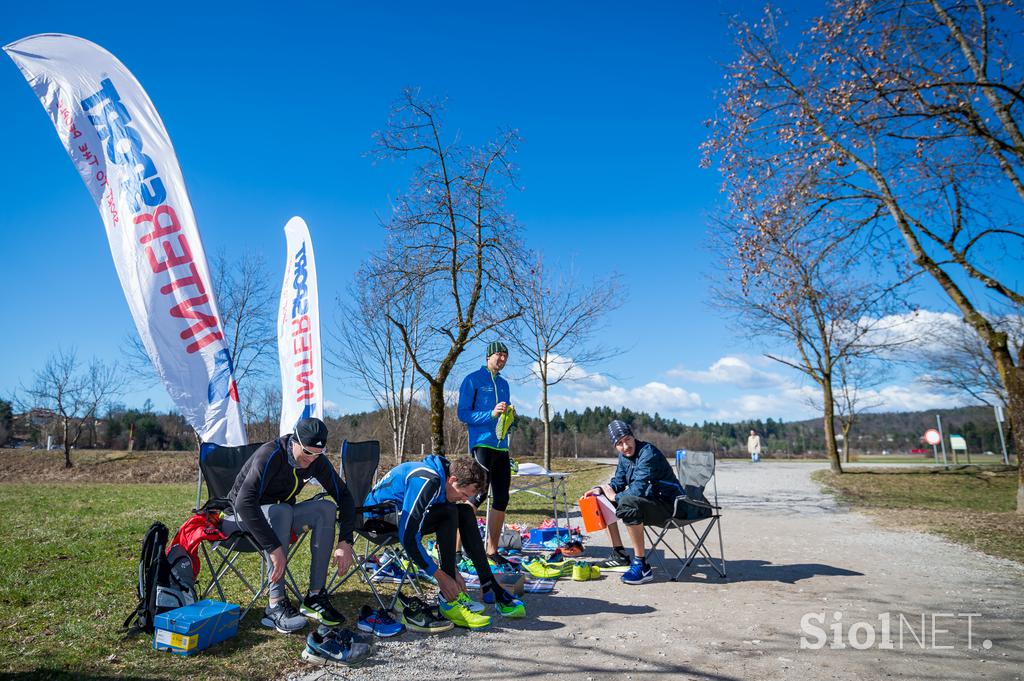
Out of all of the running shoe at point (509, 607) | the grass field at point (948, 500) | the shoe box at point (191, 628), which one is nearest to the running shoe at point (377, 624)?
the running shoe at point (509, 607)

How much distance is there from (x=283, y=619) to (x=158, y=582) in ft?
2.37

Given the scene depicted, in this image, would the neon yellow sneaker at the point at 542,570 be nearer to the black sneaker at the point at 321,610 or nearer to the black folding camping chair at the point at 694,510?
the black folding camping chair at the point at 694,510

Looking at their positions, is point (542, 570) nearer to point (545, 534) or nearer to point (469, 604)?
point (545, 534)

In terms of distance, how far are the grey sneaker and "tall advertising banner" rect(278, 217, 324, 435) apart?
2960 millimetres

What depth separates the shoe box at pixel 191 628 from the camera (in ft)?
9.49

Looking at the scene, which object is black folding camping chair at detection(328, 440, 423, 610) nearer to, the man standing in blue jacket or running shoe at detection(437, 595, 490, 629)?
running shoe at detection(437, 595, 490, 629)

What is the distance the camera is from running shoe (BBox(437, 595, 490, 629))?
345cm

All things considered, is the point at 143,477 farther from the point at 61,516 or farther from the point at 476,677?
the point at 476,677

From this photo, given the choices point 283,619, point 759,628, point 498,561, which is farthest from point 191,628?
point 759,628

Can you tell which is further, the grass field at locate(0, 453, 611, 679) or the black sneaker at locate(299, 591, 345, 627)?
the black sneaker at locate(299, 591, 345, 627)

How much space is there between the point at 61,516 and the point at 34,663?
6.59 m

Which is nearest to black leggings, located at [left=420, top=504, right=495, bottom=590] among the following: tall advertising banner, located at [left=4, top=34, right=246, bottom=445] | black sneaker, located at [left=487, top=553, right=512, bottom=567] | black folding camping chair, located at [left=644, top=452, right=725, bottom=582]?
black sneaker, located at [left=487, top=553, right=512, bottom=567]
